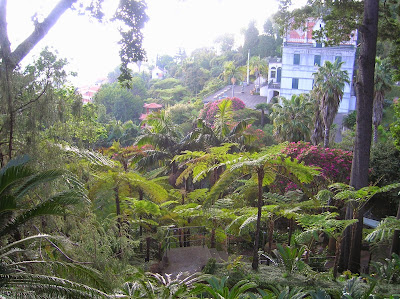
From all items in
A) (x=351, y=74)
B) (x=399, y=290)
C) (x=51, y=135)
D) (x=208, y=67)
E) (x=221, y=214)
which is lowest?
(x=399, y=290)

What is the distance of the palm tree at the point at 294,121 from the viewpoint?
19141 millimetres

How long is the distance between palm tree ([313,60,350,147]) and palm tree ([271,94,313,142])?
33.9 inches

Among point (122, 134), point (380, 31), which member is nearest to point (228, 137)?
point (380, 31)

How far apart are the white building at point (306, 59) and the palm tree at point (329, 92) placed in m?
11.7

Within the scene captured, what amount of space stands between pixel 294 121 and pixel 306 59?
15.2 metres

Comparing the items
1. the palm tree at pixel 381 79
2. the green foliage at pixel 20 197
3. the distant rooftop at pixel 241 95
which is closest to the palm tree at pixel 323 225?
the green foliage at pixel 20 197

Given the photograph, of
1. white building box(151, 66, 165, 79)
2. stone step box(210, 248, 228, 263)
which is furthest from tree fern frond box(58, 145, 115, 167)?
white building box(151, 66, 165, 79)

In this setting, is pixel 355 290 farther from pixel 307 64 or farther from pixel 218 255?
pixel 307 64

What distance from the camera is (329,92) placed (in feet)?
61.9

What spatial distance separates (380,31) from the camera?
10188mm

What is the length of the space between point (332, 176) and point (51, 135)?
1036 cm

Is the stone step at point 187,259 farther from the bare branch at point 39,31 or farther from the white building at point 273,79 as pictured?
the white building at point 273,79

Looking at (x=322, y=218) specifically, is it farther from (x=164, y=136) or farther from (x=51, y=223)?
(x=164, y=136)

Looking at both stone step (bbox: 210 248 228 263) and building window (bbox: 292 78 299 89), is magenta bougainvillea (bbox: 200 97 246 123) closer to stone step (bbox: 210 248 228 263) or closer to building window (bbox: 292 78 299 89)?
building window (bbox: 292 78 299 89)
